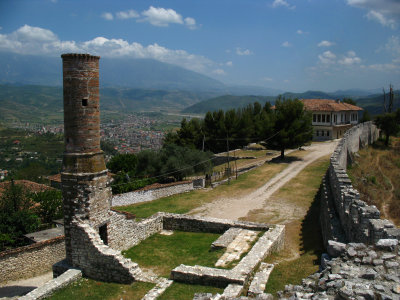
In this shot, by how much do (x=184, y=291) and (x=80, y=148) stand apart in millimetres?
5618

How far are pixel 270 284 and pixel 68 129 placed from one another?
7805 mm

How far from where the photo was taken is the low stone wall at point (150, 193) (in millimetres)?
24163

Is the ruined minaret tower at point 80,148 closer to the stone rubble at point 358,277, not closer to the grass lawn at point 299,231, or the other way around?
the grass lawn at point 299,231

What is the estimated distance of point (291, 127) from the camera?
106 feet

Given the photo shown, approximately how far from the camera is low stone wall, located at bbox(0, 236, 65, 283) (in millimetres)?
15711

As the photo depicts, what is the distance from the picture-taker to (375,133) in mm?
48438

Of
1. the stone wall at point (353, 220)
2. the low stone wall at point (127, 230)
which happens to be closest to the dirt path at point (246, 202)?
the low stone wall at point (127, 230)

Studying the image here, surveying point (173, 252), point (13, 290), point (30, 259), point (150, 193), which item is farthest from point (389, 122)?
point (13, 290)

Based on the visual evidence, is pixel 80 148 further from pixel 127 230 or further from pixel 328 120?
pixel 328 120

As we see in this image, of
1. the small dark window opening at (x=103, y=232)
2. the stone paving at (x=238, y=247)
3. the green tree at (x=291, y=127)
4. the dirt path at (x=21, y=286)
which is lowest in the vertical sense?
the dirt path at (x=21, y=286)

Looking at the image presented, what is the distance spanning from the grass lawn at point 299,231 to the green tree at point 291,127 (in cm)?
345

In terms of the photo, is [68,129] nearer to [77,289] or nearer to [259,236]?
[77,289]

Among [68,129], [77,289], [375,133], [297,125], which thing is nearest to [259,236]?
[77,289]

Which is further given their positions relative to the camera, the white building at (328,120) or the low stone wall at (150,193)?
the white building at (328,120)
